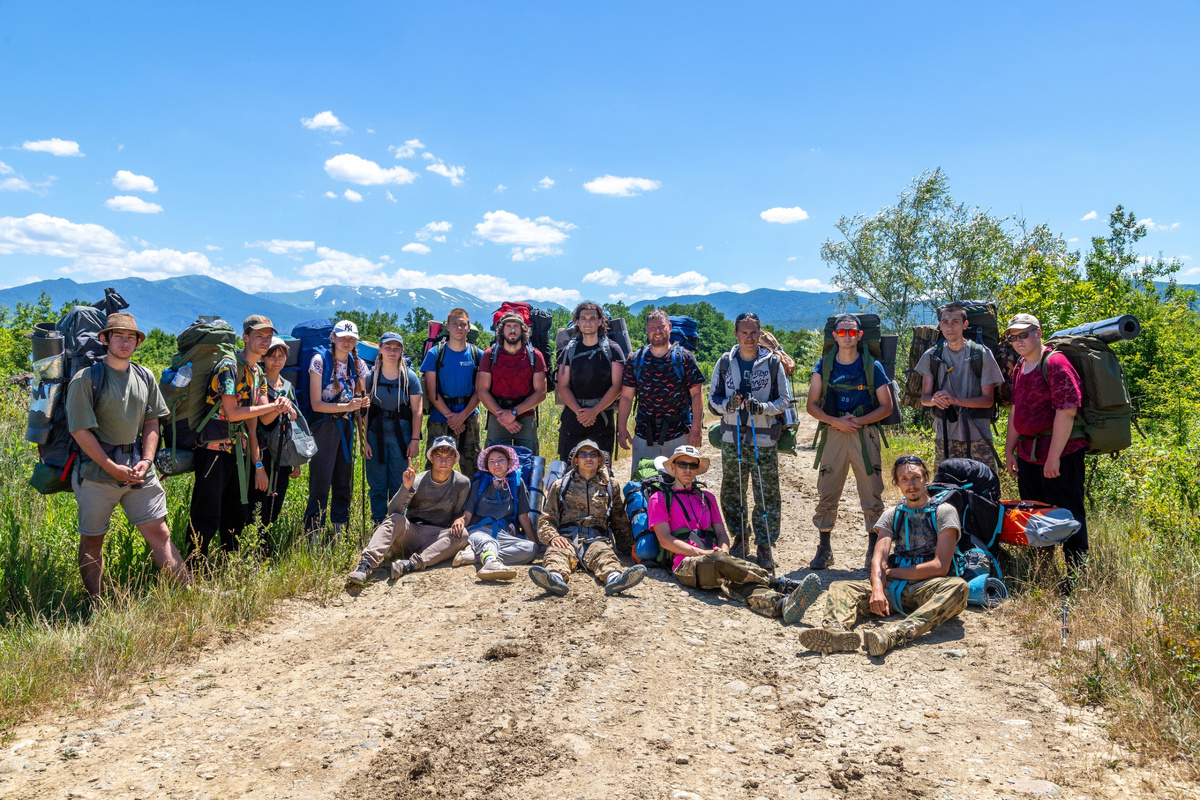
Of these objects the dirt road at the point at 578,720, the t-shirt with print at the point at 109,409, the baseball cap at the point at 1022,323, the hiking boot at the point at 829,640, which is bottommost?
the dirt road at the point at 578,720

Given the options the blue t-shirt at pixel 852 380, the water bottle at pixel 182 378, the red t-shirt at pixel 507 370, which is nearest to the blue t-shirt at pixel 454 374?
the red t-shirt at pixel 507 370

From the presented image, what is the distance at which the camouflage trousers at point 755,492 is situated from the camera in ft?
21.0

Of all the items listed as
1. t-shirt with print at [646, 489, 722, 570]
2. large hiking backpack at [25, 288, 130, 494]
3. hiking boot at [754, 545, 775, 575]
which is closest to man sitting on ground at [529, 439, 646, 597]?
t-shirt with print at [646, 489, 722, 570]

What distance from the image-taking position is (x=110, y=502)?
4.93m

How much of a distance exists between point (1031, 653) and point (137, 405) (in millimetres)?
6091

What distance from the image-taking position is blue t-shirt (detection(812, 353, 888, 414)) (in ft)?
20.9

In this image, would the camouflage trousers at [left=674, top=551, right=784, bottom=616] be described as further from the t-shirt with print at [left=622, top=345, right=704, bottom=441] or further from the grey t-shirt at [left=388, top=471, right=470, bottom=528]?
the grey t-shirt at [left=388, top=471, right=470, bottom=528]

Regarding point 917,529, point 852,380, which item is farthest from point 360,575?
point 852,380

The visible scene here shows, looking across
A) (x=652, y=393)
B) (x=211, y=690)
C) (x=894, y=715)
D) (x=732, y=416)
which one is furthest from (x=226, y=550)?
(x=894, y=715)

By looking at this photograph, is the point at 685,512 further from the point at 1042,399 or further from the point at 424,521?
the point at 1042,399

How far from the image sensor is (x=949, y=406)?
637 centimetres

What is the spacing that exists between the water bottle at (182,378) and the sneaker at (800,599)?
4.76 meters

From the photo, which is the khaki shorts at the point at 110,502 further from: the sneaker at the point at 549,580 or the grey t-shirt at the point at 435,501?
the sneaker at the point at 549,580

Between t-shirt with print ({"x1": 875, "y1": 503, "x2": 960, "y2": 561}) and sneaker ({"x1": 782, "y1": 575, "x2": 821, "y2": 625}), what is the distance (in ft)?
2.22
